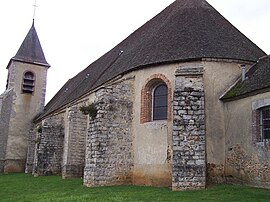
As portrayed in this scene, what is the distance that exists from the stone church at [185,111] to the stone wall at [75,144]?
0.28 metres

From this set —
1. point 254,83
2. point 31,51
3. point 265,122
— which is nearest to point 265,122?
point 265,122

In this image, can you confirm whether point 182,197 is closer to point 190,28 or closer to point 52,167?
point 190,28

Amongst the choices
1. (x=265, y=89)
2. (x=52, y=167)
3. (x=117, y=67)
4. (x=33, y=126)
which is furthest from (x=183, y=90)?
(x=33, y=126)

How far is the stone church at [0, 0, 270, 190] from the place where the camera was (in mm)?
11406

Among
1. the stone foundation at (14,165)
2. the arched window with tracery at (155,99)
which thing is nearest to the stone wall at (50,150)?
the stone foundation at (14,165)

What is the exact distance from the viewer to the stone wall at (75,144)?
711 inches

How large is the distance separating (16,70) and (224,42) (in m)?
21.7

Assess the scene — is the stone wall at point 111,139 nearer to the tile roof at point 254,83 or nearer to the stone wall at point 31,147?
the tile roof at point 254,83

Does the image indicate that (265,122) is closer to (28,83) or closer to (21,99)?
(21,99)

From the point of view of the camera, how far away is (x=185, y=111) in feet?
38.4

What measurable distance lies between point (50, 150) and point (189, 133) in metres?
11.8

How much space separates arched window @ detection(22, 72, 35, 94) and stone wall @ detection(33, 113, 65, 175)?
9.84 m

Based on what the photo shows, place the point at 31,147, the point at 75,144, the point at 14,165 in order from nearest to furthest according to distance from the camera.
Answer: the point at 75,144 < the point at 31,147 < the point at 14,165

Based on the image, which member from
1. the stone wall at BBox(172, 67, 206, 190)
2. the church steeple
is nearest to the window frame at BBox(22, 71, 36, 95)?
the church steeple
